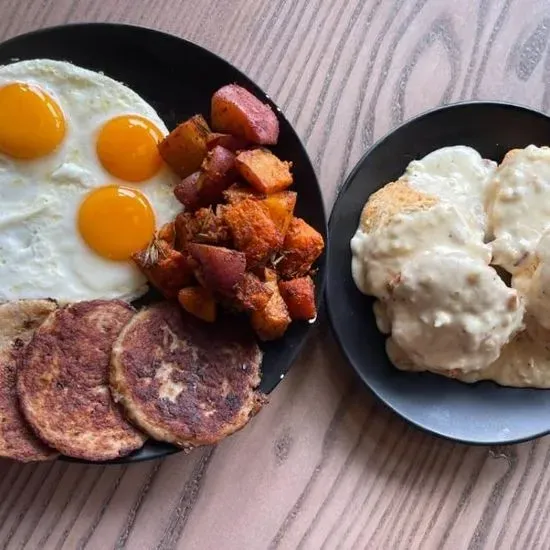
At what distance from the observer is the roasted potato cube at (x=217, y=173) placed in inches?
83.3

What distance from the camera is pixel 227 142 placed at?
7.11 ft

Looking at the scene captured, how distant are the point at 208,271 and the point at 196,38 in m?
0.84

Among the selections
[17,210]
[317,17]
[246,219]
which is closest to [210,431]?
[246,219]

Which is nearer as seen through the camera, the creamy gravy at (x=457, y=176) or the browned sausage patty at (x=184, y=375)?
the browned sausage patty at (x=184, y=375)

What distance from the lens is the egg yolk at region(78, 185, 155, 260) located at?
7.34 ft

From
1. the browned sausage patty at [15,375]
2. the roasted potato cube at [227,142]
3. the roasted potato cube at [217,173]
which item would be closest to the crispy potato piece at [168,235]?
the roasted potato cube at [217,173]

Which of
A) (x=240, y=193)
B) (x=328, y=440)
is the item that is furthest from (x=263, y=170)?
(x=328, y=440)

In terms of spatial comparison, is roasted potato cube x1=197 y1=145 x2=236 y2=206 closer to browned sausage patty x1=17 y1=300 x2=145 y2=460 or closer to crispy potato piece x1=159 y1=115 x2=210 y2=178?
crispy potato piece x1=159 y1=115 x2=210 y2=178

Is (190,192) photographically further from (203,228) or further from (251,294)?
(251,294)

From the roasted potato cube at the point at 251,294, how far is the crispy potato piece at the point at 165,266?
136 mm

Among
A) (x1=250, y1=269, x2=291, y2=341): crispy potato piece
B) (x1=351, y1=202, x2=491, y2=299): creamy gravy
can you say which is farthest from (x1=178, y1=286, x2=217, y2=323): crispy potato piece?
(x1=351, y1=202, x2=491, y2=299): creamy gravy

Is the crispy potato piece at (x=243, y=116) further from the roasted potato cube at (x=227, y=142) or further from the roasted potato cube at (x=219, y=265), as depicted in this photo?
the roasted potato cube at (x=219, y=265)

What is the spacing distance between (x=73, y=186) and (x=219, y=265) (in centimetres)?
54

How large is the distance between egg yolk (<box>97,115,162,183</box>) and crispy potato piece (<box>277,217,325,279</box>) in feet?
1.46
